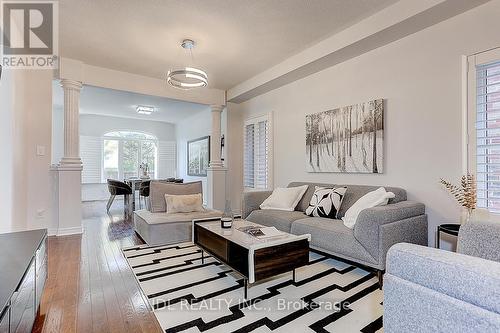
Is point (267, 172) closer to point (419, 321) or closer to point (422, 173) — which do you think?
point (422, 173)

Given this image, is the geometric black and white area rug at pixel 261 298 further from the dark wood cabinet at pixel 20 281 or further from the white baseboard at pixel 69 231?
the white baseboard at pixel 69 231

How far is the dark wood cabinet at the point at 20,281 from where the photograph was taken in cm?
107

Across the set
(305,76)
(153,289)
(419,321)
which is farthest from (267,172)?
(419,321)

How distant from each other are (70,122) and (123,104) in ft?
9.18

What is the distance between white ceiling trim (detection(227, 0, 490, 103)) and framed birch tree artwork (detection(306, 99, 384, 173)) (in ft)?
2.22

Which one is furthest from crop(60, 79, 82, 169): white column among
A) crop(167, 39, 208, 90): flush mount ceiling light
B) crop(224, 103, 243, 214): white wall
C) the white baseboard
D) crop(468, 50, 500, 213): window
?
crop(468, 50, 500, 213): window

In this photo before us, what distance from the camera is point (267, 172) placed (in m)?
4.99

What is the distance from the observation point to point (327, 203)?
3.15 meters

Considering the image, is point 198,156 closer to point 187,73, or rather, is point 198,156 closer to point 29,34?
point 187,73

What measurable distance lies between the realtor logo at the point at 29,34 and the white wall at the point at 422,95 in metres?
3.55

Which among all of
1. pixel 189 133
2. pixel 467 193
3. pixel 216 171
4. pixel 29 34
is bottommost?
pixel 467 193

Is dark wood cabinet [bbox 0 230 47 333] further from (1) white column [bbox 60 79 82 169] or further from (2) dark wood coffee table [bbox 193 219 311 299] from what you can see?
(1) white column [bbox 60 79 82 169]

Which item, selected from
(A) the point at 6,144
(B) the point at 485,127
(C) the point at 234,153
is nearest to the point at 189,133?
(C) the point at 234,153

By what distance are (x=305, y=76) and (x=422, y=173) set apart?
7.45 ft
